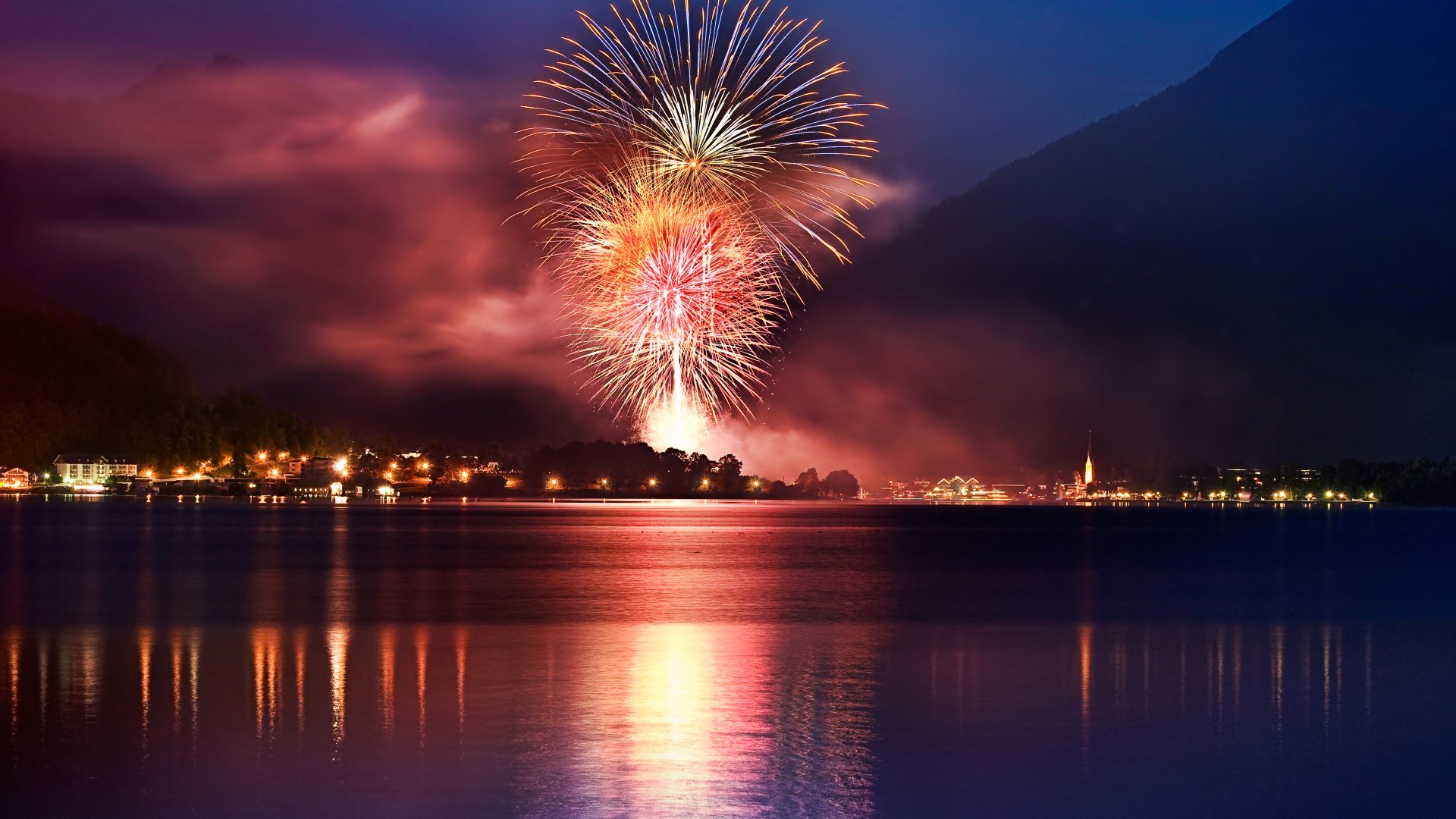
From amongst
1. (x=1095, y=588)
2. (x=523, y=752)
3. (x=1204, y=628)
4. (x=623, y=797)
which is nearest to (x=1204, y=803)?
(x=623, y=797)

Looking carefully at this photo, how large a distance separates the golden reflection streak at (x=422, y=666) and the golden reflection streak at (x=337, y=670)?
1069 mm

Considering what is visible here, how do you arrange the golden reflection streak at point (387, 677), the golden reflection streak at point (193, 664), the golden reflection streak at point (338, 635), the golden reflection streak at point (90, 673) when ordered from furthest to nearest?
A: the golden reflection streak at point (90, 673)
the golden reflection streak at point (338, 635)
the golden reflection streak at point (387, 677)
the golden reflection streak at point (193, 664)

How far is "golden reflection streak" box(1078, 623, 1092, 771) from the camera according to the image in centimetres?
1869

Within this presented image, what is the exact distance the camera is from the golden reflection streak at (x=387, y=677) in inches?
780

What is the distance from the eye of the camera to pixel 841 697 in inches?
907

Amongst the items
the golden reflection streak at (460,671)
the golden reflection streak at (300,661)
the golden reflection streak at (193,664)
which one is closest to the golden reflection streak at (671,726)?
the golden reflection streak at (460,671)

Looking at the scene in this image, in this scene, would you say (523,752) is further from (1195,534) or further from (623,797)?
(1195,534)

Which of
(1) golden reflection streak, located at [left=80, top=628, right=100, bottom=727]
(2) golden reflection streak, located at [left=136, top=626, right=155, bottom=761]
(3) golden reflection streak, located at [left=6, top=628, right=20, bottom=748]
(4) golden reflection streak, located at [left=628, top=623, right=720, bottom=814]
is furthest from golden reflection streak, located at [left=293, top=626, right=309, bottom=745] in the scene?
(4) golden reflection streak, located at [left=628, top=623, right=720, bottom=814]

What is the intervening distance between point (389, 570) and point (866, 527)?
348 feet

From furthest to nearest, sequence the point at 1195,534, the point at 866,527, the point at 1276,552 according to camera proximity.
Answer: the point at 866,527, the point at 1195,534, the point at 1276,552

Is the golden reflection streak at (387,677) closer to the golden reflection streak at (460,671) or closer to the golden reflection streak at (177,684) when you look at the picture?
the golden reflection streak at (460,671)

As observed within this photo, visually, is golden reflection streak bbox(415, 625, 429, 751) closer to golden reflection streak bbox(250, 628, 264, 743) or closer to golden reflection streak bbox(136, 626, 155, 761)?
golden reflection streak bbox(250, 628, 264, 743)

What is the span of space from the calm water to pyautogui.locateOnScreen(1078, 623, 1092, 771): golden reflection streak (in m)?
0.08

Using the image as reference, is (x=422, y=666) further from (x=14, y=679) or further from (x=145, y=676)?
(x=14, y=679)
